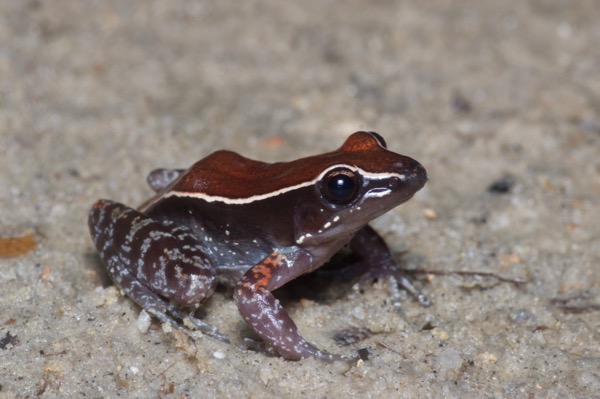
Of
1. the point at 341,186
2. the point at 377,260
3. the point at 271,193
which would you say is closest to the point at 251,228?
the point at 271,193

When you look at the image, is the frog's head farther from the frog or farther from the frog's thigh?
the frog's thigh

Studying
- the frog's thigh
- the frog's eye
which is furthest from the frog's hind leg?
the frog's eye

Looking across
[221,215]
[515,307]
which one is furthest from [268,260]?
[515,307]

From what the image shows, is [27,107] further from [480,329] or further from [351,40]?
[480,329]

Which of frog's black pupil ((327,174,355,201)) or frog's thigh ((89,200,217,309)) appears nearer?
frog's black pupil ((327,174,355,201))

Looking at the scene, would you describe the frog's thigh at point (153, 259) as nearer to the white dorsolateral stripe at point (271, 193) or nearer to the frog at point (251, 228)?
the frog at point (251, 228)

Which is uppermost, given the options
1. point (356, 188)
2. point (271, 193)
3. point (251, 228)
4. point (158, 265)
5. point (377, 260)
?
point (356, 188)

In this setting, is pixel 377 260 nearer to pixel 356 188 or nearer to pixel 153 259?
pixel 356 188
